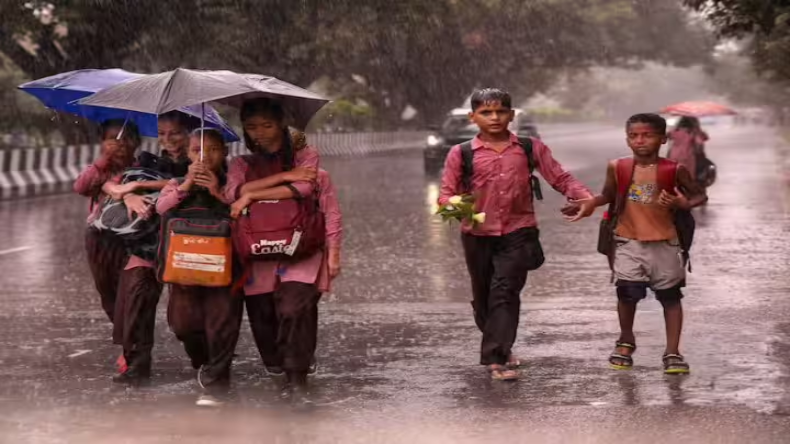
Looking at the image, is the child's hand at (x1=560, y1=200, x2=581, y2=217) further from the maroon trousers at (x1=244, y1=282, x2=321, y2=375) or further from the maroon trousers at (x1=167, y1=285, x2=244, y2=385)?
the maroon trousers at (x1=167, y1=285, x2=244, y2=385)

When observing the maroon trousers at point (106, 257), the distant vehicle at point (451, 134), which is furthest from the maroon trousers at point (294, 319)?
the distant vehicle at point (451, 134)

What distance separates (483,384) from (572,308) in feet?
9.70

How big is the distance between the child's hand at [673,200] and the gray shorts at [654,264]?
236mm

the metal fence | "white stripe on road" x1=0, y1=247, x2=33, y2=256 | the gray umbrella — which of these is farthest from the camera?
the metal fence

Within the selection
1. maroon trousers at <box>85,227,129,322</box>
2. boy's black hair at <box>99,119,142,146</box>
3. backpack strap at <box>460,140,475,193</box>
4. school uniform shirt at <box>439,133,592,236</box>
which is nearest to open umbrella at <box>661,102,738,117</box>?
school uniform shirt at <box>439,133,592,236</box>

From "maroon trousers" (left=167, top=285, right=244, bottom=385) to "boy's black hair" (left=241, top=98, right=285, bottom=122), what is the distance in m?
0.88

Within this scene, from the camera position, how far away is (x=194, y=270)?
22.1 feet

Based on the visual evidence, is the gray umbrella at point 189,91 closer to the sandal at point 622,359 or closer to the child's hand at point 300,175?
the child's hand at point 300,175

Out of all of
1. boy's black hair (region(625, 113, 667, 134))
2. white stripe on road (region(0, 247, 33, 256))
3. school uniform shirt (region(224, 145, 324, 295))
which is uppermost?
boy's black hair (region(625, 113, 667, 134))

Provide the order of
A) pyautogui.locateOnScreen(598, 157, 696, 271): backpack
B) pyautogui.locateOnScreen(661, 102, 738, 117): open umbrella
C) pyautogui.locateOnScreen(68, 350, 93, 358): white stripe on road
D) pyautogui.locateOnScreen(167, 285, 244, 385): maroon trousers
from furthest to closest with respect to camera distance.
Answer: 1. pyautogui.locateOnScreen(661, 102, 738, 117): open umbrella
2. pyautogui.locateOnScreen(68, 350, 93, 358): white stripe on road
3. pyautogui.locateOnScreen(598, 157, 696, 271): backpack
4. pyautogui.locateOnScreen(167, 285, 244, 385): maroon trousers

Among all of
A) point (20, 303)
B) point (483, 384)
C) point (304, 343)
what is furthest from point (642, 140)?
point (20, 303)

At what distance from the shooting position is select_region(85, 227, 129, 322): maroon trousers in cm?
737

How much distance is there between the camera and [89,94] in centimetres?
755

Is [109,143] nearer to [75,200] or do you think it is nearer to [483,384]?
[483,384]
